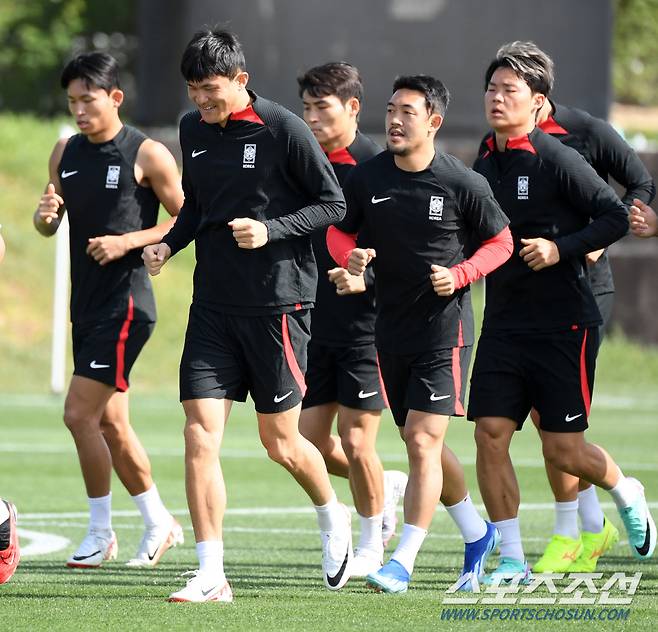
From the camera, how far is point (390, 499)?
9508 millimetres

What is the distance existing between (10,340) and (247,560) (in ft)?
51.5

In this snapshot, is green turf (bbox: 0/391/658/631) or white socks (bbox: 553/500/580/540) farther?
white socks (bbox: 553/500/580/540)

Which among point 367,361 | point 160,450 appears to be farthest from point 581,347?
point 160,450

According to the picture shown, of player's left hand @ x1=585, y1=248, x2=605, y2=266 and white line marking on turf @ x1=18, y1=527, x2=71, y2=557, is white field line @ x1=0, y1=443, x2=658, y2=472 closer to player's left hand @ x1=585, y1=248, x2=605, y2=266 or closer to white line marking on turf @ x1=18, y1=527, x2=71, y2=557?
white line marking on turf @ x1=18, y1=527, x2=71, y2=557

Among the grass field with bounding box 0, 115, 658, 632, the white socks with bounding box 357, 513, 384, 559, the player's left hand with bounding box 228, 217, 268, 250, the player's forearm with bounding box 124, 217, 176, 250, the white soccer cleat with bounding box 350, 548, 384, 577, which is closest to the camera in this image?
the grass field with bounding box 0, 115, 658, 632

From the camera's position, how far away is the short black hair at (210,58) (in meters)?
7.17

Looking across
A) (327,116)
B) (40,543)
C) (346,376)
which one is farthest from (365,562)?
(327,116)

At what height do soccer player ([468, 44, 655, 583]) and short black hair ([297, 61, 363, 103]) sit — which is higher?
short black hair ([297, 61, 363, 103])

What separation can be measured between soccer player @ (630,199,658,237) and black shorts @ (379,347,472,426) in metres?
1.12

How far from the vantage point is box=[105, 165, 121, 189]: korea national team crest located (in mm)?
8953

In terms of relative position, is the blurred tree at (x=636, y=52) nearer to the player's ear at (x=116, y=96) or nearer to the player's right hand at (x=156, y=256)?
the player's ear at (x=116, y=96)

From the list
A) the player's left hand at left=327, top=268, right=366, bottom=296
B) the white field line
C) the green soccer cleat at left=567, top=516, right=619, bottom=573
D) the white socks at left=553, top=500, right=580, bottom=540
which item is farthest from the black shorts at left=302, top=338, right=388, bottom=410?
the white field line

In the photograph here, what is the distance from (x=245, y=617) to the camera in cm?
665

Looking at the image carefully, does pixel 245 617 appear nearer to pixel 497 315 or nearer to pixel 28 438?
pixel 497 315
